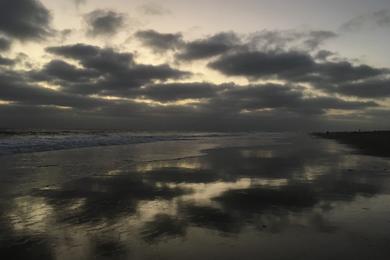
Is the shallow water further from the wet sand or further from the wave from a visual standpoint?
the wet sand

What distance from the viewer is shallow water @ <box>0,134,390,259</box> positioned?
5.45m

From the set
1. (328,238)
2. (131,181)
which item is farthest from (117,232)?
(131,181)

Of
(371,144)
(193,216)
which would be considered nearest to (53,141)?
(193,216)

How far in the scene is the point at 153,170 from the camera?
15789 millimetres

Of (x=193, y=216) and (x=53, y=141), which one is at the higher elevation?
(x=53, y=141)

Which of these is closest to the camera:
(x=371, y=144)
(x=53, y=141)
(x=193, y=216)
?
(x=193, y=216)

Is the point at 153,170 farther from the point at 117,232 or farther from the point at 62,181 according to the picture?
the point at 117,232

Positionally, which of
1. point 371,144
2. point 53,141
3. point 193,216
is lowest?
point 193,216

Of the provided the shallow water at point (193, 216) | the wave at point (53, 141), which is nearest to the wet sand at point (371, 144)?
the shallow water at point (193, 216)

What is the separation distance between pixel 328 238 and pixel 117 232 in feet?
12.5

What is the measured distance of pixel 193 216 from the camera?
297 inches

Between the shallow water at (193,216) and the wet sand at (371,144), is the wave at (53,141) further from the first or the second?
the wet sand at (371,144)

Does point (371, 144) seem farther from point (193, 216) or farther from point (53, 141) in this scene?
point (193, 216)

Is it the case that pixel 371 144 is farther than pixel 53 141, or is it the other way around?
pixel 371 144
